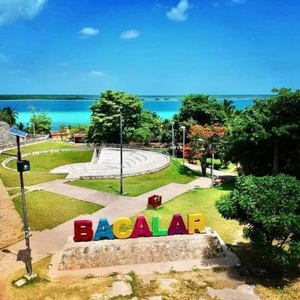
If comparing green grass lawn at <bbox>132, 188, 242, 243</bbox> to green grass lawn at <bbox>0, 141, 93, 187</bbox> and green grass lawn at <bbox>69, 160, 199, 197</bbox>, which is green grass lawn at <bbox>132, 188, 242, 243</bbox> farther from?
green grass lawn at <bbox>0, 141, 93, 187</bbox>

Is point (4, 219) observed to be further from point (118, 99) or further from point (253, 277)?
point (118, 99)

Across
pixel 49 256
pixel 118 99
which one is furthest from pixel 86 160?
pixel 49 256

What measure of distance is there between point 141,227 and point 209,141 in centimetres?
2248

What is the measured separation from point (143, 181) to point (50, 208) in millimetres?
12144

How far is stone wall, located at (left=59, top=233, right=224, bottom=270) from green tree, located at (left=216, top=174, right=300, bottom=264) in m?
3.36

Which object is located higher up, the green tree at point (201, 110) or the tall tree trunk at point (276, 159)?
the green tree at point (201, 110)

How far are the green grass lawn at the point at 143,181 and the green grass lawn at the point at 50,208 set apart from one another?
4.28 metres

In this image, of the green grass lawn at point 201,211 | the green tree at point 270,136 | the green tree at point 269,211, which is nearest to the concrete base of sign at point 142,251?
the green grass lawn at point 201,211

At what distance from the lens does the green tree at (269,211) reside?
13.6m

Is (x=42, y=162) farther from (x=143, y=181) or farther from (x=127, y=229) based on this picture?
(x=127, y=229)

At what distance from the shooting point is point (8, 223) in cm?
2305

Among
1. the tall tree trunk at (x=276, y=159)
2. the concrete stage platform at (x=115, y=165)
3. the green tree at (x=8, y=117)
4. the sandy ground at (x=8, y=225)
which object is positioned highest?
the green tree at (x=8, y=117)

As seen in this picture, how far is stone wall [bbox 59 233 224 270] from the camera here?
16.7 m

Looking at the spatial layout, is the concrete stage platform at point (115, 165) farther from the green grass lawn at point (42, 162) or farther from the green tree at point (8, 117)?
the green tree at point (8, 117)
